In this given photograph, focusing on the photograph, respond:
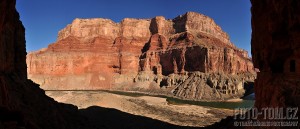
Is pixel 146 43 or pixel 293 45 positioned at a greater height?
pixel 146 43

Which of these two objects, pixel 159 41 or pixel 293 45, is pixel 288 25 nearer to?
pixel 293 45

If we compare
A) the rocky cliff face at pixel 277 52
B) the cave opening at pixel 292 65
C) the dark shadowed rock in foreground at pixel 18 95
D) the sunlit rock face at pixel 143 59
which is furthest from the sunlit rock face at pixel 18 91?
the sunlit rock face at pixel 143 59

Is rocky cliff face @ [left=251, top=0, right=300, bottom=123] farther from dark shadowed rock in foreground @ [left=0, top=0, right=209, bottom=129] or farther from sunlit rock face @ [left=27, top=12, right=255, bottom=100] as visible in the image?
sunlit rock face @ [left=27, top=12, right=255, bottom=100]

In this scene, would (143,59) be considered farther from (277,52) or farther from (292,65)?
(292,65)

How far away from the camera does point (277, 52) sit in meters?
15.1

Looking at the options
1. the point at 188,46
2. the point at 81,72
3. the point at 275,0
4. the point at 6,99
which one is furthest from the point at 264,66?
the point at 81,72

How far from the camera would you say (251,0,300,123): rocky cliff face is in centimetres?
1259

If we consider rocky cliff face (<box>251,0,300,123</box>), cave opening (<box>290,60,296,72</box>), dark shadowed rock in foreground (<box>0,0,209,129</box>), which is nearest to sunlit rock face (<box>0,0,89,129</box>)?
dark shadowed rock in foreground (<box>0,0,209,129</box>)

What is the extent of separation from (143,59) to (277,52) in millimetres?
104664

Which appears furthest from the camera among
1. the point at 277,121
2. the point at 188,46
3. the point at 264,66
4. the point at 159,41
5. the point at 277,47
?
the point at 159,41

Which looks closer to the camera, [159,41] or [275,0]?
[275,0]

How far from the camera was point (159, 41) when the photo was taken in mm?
124000

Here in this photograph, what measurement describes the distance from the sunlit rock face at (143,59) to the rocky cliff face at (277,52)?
6216 centimetres

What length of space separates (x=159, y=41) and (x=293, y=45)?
11095cm
